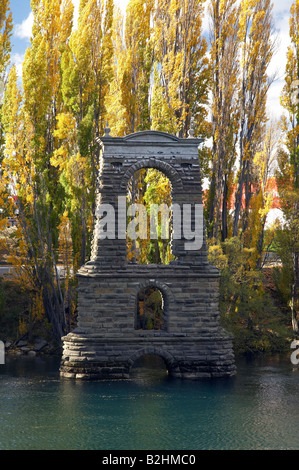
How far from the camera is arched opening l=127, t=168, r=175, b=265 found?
24086 millimetres

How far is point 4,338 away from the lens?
25.6 metres

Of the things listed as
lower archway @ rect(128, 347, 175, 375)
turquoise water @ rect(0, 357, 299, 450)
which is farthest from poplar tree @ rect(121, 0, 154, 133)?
turquoise water @ rect(0, 357, 299, 450)

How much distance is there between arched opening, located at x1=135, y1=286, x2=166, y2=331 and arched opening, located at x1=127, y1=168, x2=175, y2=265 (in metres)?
1.58

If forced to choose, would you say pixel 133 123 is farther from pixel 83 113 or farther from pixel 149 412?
pixel 149 412

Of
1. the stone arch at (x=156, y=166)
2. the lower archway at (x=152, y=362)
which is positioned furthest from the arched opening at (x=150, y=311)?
the stone arch at (x=156, y=166)

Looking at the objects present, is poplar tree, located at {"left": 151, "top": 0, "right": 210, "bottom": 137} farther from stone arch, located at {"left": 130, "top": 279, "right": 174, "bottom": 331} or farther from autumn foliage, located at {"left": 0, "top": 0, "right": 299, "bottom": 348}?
stone arch, located at {"left": 130, "top": 279, "right": 174, "bottom": 331}

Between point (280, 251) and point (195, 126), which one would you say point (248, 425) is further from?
point (195, 126)

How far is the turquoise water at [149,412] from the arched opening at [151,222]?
5388mm

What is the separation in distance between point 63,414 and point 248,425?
5033 mm

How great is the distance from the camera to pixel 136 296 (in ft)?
64.5

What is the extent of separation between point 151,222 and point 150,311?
4.60m

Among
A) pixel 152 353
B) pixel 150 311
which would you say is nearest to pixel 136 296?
pixel 152 353

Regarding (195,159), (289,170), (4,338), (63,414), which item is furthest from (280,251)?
(63,414)

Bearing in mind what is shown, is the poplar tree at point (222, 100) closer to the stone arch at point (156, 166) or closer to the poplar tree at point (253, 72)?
the poplar tree at point (253, 72)
